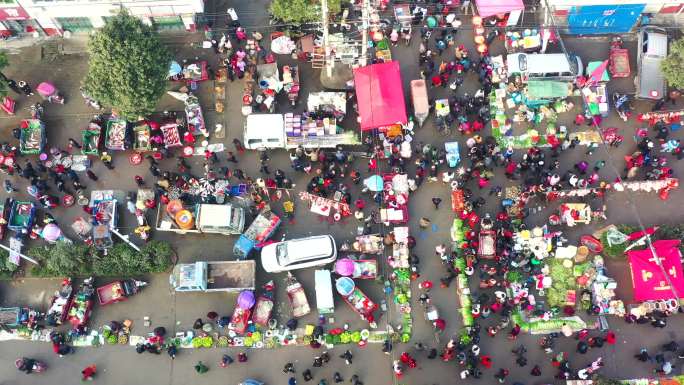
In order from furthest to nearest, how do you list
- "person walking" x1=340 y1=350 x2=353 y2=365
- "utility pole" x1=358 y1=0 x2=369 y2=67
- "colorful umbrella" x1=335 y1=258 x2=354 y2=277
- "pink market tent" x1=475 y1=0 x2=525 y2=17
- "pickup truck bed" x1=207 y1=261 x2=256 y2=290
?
"pink market tent" x1=475 y1=0 x2=525 y2=17 → "utility pole" x1=358 y1=0 x2=369 y2=67 → "colorful umbrella" x1=335 y1=258 x2=354 y2=277 → "pickup truck bed" x1=207 y1=261 x2=256 y2=290 → "person walking" x1=340 y1=350 x2=353 y2=365

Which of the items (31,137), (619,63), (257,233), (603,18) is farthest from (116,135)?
(619,63)

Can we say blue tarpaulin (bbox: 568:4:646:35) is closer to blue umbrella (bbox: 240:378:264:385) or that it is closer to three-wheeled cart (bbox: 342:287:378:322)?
three-wheeled cart (bbox: 342:287:378:322)

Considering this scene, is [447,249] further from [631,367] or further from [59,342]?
[59,342]

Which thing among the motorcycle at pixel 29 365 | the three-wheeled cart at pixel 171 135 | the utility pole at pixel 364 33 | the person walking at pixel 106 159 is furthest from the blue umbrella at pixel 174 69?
the motorcycle at pixel 29 365

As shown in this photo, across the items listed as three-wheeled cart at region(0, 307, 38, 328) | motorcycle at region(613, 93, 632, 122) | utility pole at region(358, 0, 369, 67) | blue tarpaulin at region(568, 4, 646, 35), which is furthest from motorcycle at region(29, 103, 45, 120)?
motorcycle at region(613, 93, 632, 122)

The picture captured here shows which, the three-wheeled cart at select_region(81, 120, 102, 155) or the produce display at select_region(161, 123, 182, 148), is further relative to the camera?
the produce display at select_region(161, 123, 182, 148)

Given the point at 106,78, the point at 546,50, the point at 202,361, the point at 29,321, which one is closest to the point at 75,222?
the point at 29,321

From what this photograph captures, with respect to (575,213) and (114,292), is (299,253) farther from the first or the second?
(575,213)
